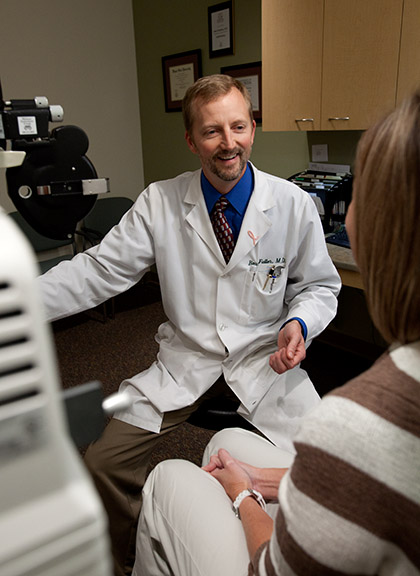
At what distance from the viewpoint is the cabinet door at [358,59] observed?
1.99 meters

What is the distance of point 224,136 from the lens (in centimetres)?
162

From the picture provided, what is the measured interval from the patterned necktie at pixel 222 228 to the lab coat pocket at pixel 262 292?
101 millimetres

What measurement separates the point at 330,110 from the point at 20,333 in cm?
228

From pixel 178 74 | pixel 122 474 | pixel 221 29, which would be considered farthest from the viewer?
pixel 178 74

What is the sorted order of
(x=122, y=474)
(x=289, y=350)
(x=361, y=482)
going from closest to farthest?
(x=361, y=482)
(x=289, y=350)
(x=122, y=474)

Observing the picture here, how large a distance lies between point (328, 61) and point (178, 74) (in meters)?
1.73

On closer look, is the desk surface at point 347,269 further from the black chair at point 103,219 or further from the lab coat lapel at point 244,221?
the black chair at point 103,219

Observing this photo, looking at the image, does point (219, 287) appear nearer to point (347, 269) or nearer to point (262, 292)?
point (262, 292)

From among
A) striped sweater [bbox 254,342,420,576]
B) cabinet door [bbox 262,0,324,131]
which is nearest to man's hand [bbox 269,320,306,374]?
striped sweater [bbox 254,342,420,576]

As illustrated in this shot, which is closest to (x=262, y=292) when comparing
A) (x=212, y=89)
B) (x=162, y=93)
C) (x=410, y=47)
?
(x=212, y=89)

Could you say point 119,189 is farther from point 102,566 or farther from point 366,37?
point 102,566

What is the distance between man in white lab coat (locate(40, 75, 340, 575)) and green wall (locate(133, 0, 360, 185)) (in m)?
1.32

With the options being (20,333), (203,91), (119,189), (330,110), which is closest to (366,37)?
(330,110)

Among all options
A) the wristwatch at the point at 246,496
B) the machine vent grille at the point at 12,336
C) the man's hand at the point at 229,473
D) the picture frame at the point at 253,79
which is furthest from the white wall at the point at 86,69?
the machine vent grille at the point at 12,336
